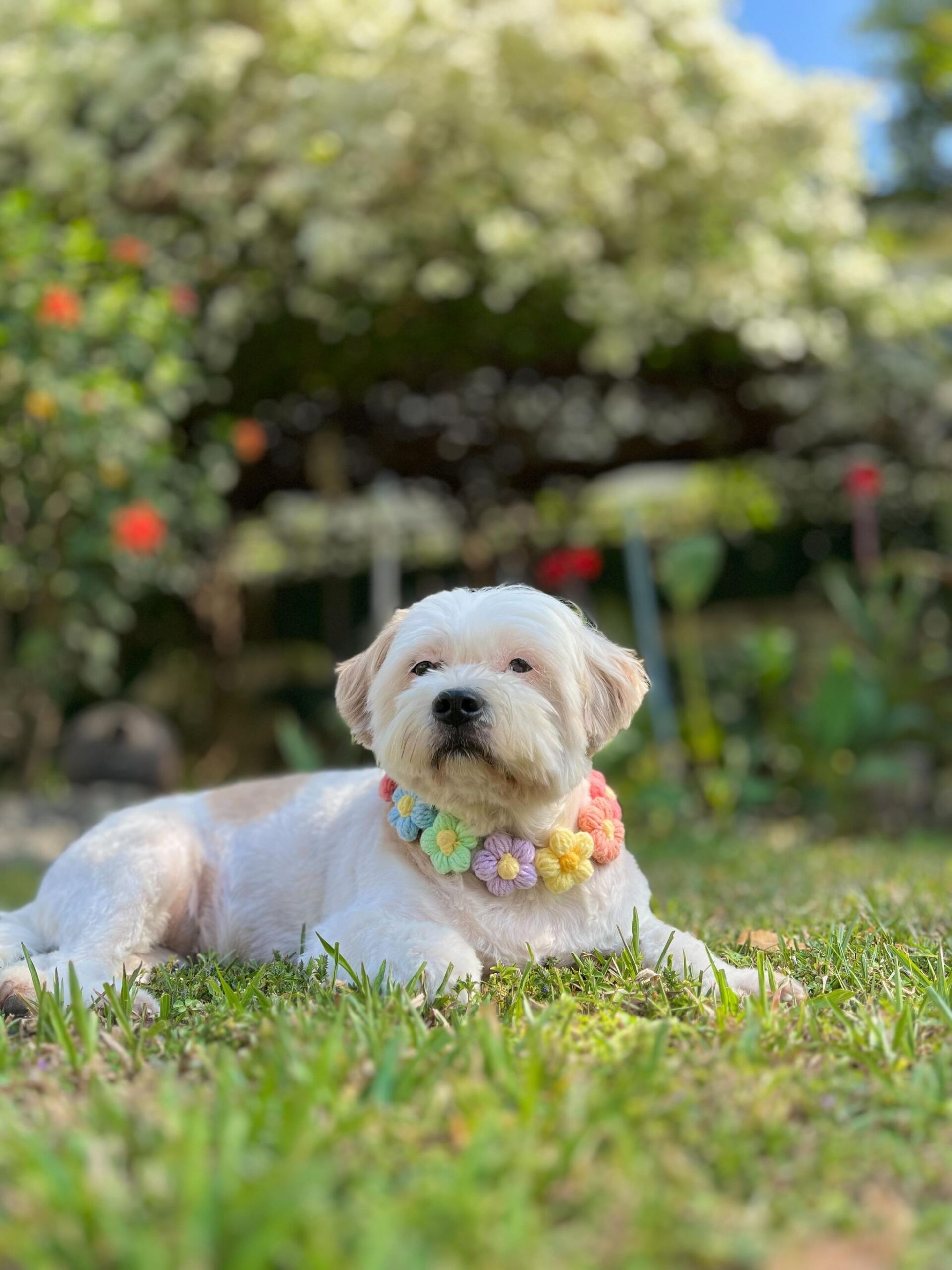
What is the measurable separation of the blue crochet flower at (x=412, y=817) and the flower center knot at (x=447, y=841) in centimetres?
5

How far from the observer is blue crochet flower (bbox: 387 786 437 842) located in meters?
2.51

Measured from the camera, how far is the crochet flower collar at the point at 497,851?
2455 mm

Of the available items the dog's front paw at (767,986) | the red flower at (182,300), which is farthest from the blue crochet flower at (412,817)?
the red flower at (182,300)

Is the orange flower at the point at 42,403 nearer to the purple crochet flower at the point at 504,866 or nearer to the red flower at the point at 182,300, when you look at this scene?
the red flower at the point at 182,300

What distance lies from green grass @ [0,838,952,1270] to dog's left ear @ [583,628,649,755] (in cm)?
51

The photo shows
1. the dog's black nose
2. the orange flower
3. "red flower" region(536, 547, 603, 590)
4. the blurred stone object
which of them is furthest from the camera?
the blurred stone object

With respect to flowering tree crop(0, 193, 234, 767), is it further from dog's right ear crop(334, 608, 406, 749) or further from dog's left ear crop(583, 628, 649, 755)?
dog's left ear crop(583, 628, 649, 755)

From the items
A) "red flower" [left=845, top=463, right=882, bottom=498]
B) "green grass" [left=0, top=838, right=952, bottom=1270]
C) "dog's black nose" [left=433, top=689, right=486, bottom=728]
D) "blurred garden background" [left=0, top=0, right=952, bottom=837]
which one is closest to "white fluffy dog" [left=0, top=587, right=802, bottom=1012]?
"dog's black nose" [left=433, top=689, right=486, bottom=728]

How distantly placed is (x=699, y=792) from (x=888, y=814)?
3.90 feet

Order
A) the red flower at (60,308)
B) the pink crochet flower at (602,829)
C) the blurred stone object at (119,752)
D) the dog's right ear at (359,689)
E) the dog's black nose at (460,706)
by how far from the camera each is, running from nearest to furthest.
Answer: the dog's black nose at (460,706) → the pink crochet flower at (602,829) → the dog's right ear at (359,689) → the red flower at (60,308) → the blurred stone object at (119,752)

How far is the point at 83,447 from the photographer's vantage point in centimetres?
763

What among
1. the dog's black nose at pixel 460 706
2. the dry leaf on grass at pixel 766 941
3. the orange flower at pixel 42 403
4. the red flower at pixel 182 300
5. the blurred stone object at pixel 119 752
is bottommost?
the blurred stone object at pixel 119 752

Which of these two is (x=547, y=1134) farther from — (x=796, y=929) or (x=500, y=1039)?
(x=796, y=929)

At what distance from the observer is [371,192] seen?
778 cm
